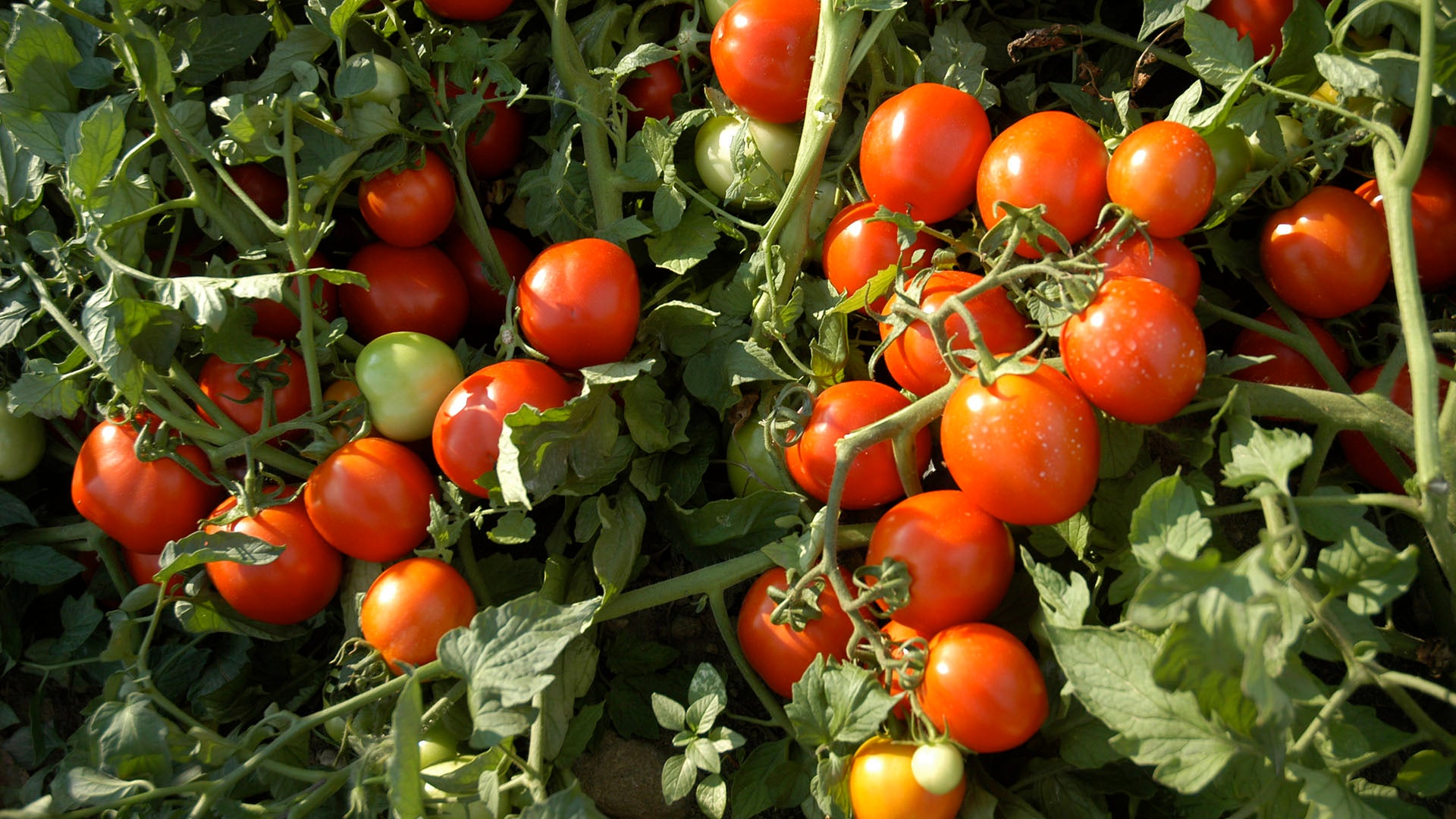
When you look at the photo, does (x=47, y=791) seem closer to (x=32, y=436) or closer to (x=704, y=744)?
(x=32, y=436)

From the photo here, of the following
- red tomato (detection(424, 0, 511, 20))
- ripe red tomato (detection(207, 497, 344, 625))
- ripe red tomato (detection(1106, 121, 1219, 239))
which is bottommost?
ripe red tomato (detection(207, 497, 344, 625))

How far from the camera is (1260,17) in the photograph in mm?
1133

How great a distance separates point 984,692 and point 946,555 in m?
0.14

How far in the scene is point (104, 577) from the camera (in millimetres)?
1251

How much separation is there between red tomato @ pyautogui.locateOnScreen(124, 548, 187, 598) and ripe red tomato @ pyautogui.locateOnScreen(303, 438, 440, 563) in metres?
0.20

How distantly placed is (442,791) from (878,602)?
1.62 feet

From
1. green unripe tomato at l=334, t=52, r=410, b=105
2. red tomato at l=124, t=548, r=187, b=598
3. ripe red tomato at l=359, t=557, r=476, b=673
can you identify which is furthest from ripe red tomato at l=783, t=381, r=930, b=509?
red tomato at l=124, t=548, r=187, b=598

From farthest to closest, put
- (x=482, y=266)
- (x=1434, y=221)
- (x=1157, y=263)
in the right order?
(x=482, y=266) → (x=1434, y=221) → (x=1157, y=263)

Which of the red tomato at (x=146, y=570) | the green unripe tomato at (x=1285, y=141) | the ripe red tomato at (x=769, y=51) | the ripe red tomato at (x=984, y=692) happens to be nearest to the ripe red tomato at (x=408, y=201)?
the ripe red tomato at (x=769, y=51)

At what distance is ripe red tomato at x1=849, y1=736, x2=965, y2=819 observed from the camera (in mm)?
888

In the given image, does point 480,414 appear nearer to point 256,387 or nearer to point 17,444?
point 256,387

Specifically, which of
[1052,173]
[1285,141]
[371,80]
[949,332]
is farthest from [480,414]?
[1285,141]

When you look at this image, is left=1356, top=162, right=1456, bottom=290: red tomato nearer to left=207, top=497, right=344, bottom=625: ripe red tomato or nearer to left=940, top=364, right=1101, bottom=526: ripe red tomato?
left=940, top=364, right=1101, bottom=526: ripe red tomato

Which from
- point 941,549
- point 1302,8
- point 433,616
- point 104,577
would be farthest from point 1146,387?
point 104,577
